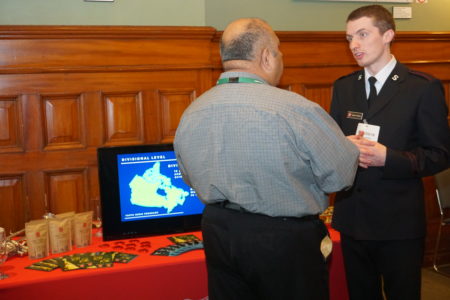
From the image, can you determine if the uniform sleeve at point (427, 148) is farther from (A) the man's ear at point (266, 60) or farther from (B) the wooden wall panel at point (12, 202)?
(B) the wooden wall panel at point (12, 202)

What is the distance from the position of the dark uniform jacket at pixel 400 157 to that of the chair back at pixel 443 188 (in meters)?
1.66

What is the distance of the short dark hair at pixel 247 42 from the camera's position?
1767 mm

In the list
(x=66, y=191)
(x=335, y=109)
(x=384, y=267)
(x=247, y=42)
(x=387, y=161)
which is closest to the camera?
(x=247, y=42)

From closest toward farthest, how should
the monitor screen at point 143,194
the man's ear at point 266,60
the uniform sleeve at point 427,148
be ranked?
the man's ear at point 266,60
the uniform sleeve at point 427,148
the monitor screen at point 143,194

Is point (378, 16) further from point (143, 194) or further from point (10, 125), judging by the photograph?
point (10, 125)

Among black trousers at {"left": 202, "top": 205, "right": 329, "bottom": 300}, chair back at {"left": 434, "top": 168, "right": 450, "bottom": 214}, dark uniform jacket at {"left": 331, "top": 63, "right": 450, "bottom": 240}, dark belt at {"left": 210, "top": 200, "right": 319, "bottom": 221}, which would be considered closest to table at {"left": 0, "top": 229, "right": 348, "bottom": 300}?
dark uniform jacket at {"left": 331, "top": 63, "right": 450, "bottom": 240}

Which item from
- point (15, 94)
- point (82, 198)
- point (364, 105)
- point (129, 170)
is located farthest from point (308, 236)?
point (15, 94)

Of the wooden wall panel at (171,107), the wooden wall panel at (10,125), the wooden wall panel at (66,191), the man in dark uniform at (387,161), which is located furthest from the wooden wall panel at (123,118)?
the man in dark uniform at (387,161)

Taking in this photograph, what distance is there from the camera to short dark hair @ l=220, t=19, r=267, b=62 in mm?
1767

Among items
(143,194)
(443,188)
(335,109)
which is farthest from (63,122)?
(443,188)

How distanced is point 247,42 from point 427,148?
3.06 ft

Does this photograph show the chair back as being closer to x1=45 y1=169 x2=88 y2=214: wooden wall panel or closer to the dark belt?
the dark belt

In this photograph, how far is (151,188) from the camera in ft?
9.14

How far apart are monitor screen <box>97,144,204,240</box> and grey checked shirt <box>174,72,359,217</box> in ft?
3.38
